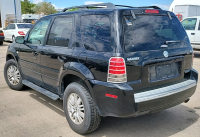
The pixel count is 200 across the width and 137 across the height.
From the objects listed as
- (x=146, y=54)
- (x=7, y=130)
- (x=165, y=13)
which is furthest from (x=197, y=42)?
(x=7, y=130)

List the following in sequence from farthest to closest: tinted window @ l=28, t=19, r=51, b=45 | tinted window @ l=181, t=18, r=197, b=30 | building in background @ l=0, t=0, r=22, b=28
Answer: building in background @ l=0, t=0, r=22, b=28
tinted window @ l=181, t=18, r=197, b=30
tinted window @ l=28, t=19, r=51, b=45

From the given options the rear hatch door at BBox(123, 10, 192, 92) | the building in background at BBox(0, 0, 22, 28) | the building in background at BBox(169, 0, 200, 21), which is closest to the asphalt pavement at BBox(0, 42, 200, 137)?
the rear hatch door at BBox(123, 10, 192, 92)

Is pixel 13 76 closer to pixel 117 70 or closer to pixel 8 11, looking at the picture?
pixel 117 70

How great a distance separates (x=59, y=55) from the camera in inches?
149

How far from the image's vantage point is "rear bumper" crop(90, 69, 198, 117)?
290 centimetres

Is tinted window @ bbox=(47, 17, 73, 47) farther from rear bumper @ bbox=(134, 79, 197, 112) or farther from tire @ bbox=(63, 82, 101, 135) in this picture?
Result: rear bumper @ bbox=(134, 79, 197, 112)

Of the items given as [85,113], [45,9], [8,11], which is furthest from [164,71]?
[45,9]

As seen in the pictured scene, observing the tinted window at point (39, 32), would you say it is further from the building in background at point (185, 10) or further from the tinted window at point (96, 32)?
the building in background at point (185, 10)

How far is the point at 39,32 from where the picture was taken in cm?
460

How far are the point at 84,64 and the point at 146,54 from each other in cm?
88

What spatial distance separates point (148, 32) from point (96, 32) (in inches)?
29.0

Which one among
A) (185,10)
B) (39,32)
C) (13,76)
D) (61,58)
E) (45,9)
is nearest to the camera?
(61,58)

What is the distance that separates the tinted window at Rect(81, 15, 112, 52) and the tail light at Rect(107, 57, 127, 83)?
197 millimetres

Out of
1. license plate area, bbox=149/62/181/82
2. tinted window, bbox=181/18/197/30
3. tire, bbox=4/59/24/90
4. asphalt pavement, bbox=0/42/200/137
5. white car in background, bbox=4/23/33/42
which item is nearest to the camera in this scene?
license plate area, bbox=149/62/181/82
